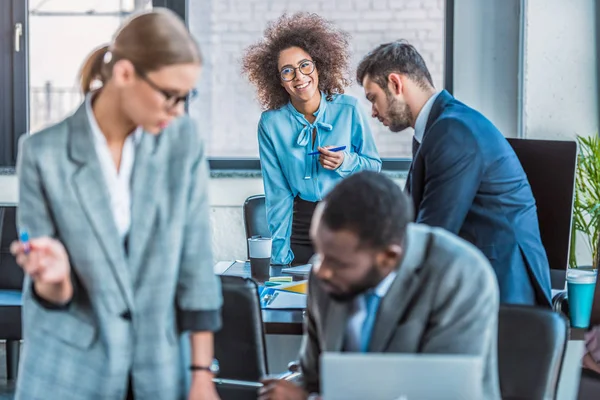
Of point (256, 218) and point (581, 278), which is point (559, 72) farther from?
point (581, 278)

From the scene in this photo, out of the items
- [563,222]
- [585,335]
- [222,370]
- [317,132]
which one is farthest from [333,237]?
[317,132]

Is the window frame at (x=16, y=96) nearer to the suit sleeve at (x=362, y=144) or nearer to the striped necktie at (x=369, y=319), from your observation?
the suit sleeve at (x=362, y=144)

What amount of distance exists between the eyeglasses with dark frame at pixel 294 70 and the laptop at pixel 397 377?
2.51 metres

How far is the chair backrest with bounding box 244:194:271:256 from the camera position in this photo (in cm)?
394

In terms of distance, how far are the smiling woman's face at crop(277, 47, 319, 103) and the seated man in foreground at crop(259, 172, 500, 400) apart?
2.09 meters

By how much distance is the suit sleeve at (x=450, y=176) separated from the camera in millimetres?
2492

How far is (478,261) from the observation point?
5.34 ft

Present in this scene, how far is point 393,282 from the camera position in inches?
64.7

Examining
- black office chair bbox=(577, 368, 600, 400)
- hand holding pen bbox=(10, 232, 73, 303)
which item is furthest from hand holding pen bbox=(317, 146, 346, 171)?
A: hand holding pen bbox=(10, 232, 73, 303)

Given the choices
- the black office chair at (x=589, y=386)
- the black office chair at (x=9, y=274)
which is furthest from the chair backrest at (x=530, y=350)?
the black office chair at (x=9, y=274)

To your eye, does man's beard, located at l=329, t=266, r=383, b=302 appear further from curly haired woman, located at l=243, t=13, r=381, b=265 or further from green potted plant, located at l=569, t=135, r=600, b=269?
green potted plant, located at l=569, t=135, r=600, b=269

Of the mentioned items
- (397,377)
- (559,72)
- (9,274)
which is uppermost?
(559,72)

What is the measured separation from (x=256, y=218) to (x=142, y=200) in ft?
8.01

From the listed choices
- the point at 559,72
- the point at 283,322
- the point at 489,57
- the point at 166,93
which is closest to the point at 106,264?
the point at 166,93
